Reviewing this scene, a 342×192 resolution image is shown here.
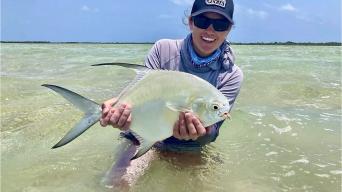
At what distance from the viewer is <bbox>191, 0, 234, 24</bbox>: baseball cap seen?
3.09m

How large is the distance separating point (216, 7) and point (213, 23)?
0.12 m

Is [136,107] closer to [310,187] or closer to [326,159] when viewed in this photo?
[310,187]

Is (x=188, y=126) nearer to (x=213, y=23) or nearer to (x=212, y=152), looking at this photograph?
(x=213, y=23)

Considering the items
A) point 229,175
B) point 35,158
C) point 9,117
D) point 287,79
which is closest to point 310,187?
point 229,175

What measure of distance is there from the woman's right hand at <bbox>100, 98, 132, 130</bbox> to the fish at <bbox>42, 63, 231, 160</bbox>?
3cm

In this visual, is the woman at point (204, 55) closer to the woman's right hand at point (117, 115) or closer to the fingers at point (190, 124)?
the fingers at point (190, 124)

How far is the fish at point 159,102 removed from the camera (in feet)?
8.00

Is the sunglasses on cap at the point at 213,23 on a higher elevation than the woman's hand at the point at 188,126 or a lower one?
higher

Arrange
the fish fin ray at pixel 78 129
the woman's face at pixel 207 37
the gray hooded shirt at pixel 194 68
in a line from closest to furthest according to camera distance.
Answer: the fish fin ray at pixel 78 129, the woman's face at pixel 207 37, the gray hooded shirt at pixel 194 68

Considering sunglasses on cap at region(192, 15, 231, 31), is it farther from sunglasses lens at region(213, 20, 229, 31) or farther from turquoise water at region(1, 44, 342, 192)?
turquoise water at region(1, 44, 342, 192)

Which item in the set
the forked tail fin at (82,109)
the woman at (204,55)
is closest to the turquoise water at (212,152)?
the woman at (204,55)

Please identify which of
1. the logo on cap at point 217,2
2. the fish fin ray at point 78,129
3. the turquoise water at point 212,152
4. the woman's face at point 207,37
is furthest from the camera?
the turquoise water at point 212,152

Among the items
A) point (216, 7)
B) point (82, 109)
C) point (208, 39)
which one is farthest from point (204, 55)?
point (82, 109)

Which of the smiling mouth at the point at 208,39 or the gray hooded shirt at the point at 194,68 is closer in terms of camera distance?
the smiling mouth at the point at 208,39
